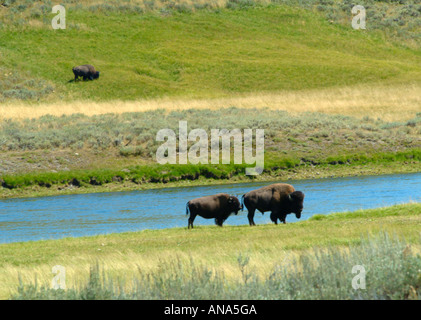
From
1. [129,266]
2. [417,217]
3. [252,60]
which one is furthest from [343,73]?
[129,266]

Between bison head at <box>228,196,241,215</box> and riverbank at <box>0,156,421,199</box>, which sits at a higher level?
bison head at <box>228,196,241,215</box>

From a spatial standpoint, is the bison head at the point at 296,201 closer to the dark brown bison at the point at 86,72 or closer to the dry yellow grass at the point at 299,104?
the dry yellow grass at the point at 299,104

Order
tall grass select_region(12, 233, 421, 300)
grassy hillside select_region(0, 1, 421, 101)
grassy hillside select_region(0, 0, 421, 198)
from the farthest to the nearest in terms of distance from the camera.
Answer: grassy hillside select_region(0, 1, 421, 101)
grassy hillside select_region(0, 0, 421, 198)
tall grass select_region(12, 233, 421, 300)

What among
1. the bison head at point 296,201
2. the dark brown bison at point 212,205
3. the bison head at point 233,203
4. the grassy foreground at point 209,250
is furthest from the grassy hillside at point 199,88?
the grassy foreground at point 209,250

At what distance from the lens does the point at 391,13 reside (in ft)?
278

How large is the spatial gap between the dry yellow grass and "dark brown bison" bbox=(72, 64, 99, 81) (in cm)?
661

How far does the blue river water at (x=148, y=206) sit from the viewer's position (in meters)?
24.2

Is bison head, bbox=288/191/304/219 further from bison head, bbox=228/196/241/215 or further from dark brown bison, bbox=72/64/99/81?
dark brown bison, bbox=72/64/99/81

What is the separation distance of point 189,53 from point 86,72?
1318 cm

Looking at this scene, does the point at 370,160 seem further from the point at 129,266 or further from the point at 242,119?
the point at 129,266

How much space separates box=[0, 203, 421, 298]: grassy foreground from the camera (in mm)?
10262

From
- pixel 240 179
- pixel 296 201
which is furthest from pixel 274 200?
pixel 240 179

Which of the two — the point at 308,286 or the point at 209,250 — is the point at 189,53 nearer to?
the point at 209,250

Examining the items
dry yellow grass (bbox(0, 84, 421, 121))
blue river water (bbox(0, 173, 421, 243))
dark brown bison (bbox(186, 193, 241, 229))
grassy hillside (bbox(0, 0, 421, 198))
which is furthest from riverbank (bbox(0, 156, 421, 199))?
dark brown bison (bbox(186, 193, 241, 229))
